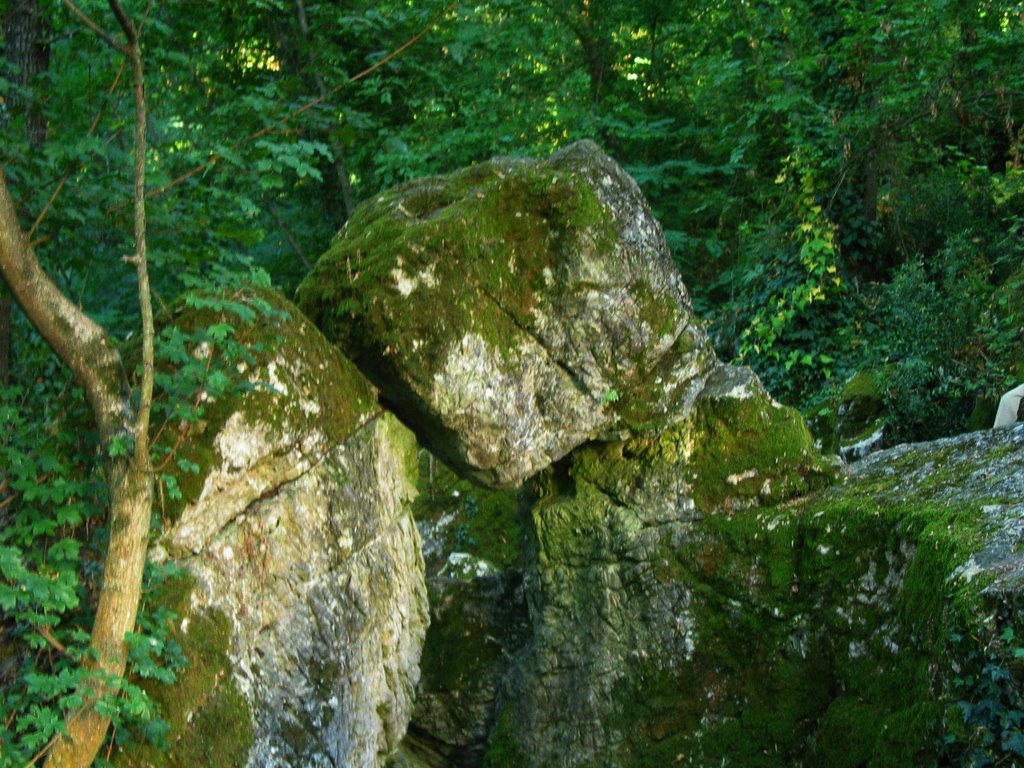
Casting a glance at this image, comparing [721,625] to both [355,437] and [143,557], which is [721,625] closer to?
[355,437]

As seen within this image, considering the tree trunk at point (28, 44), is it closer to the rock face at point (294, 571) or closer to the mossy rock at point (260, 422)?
the mossy rock at point (260, 422)

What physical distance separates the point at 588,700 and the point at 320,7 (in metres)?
6.99

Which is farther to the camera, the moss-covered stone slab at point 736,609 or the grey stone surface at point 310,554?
the moss-covered stone slab at point 736,609

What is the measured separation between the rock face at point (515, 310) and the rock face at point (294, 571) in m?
0.38

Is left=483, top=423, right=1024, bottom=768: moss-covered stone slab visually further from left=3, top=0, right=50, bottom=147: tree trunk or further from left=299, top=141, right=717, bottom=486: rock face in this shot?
left=3, top=0, right=50, bottom=147: tree trunk

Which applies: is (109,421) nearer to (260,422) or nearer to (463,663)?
(260,422)

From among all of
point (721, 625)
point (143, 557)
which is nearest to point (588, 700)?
point (721, 625)

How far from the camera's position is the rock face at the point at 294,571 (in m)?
5.01

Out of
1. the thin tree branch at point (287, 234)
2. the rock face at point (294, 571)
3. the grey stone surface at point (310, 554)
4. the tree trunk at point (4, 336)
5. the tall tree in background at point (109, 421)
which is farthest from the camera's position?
the thin tree branch at point (287, 234)

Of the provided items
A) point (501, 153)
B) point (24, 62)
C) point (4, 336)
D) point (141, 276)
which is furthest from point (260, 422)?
point (501, 153)

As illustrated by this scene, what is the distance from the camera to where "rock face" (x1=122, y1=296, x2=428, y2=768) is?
16.4 ft

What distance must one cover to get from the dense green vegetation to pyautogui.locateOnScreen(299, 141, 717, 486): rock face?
714 mm

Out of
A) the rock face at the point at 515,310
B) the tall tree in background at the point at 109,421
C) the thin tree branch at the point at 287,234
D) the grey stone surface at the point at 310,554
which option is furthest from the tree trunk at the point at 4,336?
the thin tree branch at the point at 287,234

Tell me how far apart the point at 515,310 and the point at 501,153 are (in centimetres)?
498
